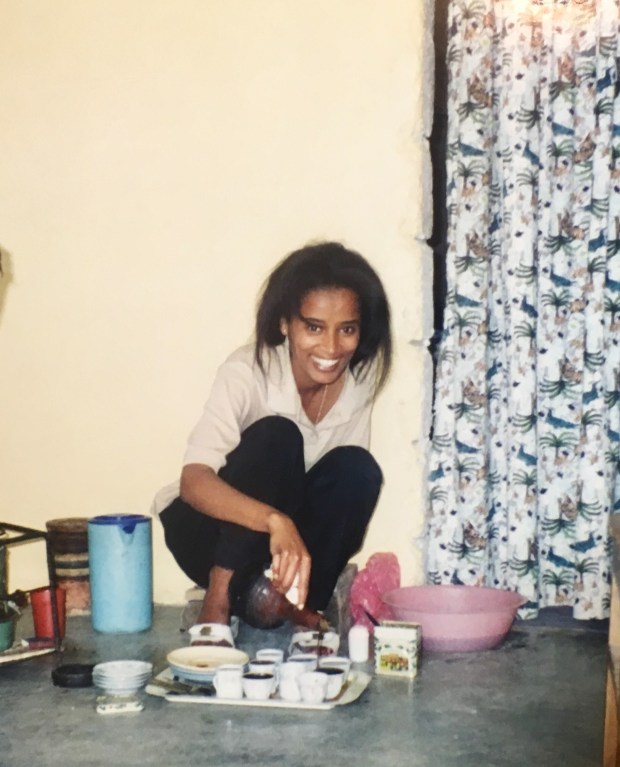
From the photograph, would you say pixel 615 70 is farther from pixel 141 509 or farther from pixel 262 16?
pixel 141 509

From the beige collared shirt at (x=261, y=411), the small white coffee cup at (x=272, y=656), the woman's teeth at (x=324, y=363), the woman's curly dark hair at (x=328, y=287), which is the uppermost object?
the woman's curly dark hair at (x=328, y=287)

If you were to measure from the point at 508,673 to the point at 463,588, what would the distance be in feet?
1.33

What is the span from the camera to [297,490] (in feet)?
7.95

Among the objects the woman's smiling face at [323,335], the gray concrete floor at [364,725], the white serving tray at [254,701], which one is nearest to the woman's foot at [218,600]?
the gray concrete floor at [364,725]

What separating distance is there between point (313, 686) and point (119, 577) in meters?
0.88

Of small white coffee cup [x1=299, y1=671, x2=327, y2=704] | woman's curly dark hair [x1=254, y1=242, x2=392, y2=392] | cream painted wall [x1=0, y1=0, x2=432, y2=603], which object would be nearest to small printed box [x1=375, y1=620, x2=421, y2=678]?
small white coffee cup [x1=299, y1=671, x2=327, y2=704]

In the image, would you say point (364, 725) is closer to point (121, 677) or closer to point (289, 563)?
point (289, 563)

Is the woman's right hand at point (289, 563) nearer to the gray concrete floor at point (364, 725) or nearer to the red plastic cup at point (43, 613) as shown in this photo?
the gray concrete floor at point (364, 725)

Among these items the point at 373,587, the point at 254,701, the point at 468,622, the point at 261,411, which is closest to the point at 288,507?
the point at 261,411

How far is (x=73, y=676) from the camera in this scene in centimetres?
204

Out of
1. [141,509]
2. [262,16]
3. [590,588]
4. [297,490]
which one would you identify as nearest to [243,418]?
[297,490]

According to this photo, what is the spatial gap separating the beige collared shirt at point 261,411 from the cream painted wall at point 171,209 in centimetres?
18

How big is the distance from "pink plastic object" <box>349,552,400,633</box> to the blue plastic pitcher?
21.9 inches

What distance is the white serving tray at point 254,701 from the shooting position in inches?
73.7
